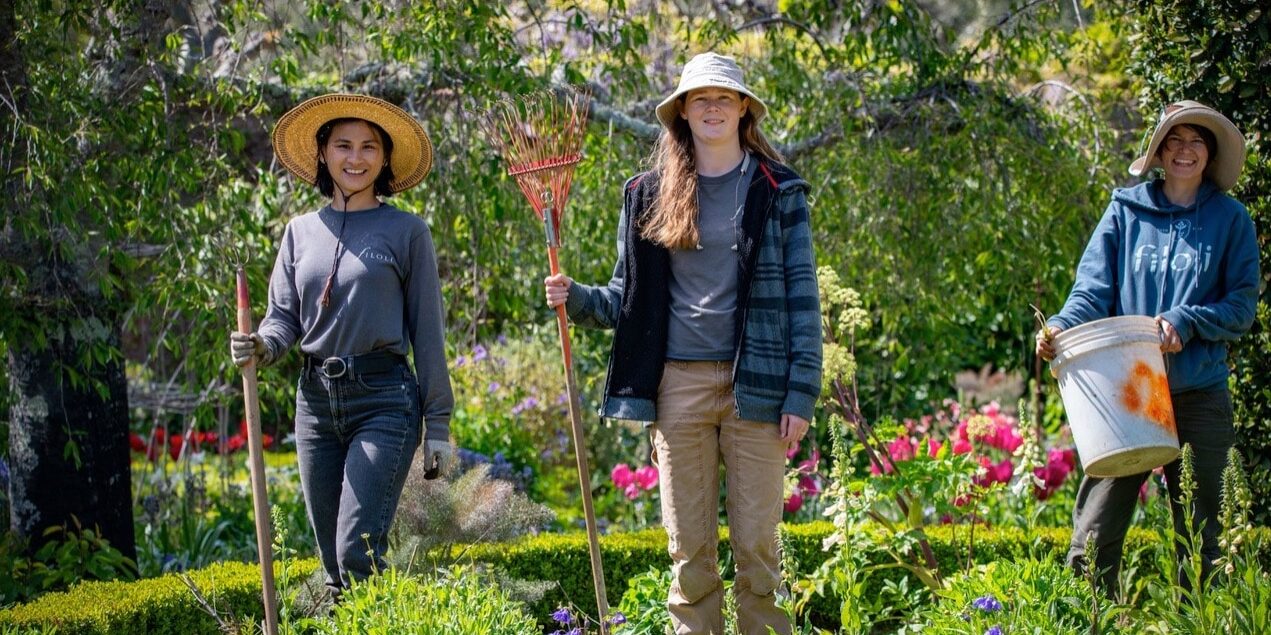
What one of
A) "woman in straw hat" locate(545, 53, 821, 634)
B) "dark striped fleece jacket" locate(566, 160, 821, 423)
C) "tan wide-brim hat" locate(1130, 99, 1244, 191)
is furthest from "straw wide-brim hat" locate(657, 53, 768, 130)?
"tan wide-brim hat" locate(1130, 99, 1244, 191)

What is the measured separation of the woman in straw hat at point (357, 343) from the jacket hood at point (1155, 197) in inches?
79.6

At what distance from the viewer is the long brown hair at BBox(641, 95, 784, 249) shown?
11.0ft

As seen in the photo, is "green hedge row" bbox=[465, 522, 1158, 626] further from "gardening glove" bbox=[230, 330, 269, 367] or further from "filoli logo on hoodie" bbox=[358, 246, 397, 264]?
"gardening glove" bbox=[230, 330, 269, 367]

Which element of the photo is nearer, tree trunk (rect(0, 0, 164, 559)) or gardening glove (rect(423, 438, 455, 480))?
gardening glove (rect(423, 438, 455, 480))

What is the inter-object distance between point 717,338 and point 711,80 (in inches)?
25.9

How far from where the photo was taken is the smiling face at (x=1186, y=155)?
A: 12.5 ft

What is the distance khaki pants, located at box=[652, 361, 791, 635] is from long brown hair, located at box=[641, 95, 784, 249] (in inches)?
13.4

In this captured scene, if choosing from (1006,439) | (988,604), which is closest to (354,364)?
(988,604)

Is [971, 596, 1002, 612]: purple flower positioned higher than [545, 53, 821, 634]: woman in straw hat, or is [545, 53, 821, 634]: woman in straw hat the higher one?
[545, 53, 821, 634]: woman in straw hat

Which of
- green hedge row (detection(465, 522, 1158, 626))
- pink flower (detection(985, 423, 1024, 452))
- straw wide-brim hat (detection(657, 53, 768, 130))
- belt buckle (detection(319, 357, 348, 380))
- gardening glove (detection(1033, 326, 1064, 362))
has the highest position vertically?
straw wide-brim hat (detection(657, 53, 768, 130))

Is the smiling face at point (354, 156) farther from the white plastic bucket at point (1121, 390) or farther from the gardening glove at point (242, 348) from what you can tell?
the white plastic bucket at point (1121, 390)

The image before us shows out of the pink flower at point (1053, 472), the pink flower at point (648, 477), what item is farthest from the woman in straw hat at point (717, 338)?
the pink flower at point (1053, 472)

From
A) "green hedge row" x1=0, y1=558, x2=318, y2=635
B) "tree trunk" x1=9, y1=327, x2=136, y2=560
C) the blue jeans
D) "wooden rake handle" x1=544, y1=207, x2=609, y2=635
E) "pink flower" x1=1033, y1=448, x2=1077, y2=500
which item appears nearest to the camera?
"wooden rake handle" x1=544, y1=207, x2=609, y2=635

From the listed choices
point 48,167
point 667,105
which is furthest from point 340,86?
point 667,105
